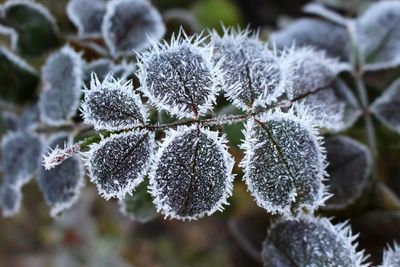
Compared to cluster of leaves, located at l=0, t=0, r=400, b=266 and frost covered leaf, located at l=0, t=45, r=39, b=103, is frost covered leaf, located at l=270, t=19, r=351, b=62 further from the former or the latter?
frost covered leaf, located at l=0, t=45, r=39, b=103

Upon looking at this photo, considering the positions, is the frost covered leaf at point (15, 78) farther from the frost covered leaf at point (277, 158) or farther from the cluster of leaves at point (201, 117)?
the frost covered leaf at point (277, 158)

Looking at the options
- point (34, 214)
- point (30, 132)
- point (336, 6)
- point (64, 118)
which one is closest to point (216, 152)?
point (64, 118)

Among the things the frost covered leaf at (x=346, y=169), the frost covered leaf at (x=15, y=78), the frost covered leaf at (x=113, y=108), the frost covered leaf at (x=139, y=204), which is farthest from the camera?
the frost covered leaf at (x=15, y=78)

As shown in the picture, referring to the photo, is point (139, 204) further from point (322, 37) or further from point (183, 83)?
point (322, 37)

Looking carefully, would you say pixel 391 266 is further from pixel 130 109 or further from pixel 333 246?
pixel 130 109

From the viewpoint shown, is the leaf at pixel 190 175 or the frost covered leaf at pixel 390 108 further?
the frost covered leaf at pixel 390 108

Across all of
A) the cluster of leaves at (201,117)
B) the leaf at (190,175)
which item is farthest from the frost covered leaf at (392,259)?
the leaf at (190,175)

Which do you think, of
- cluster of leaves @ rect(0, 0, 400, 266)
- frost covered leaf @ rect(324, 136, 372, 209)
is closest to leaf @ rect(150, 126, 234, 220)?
cluster of leaves @ rect(0, 0, 400, 266)
